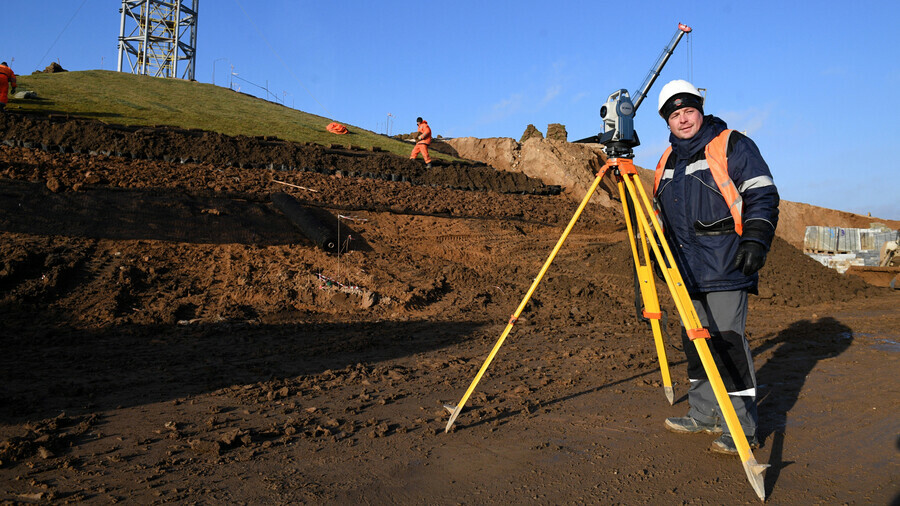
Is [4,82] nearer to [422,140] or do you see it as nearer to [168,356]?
[422,140]

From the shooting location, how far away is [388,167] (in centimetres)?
1895

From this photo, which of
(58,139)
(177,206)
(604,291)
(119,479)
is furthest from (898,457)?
(58,139)

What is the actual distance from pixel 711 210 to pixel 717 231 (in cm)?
13

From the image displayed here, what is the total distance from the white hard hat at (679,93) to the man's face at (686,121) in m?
0.03

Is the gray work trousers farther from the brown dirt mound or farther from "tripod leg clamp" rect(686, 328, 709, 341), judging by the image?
the brown dirt mound

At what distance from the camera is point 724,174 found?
3.61m

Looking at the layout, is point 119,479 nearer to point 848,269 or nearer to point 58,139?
point 58,139

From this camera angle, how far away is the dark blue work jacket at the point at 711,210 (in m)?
3.46

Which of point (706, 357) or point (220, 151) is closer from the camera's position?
point (706, 357)

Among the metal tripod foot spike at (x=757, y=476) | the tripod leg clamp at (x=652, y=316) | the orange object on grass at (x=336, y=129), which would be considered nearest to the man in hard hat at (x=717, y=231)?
the tripod leg clamp at (x=652, y=316)

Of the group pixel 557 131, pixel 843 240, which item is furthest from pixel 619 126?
pixel 557 131

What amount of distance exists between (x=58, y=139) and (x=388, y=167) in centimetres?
855

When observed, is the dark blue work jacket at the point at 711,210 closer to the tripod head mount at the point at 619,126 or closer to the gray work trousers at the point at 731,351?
the gray work trousers at the point at 731,351

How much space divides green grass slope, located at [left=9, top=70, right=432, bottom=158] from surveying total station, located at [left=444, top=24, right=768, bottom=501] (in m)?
18.7
